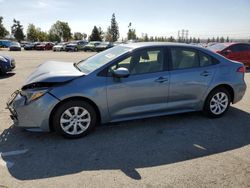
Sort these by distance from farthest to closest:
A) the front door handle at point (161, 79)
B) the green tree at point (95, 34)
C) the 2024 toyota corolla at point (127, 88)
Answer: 1. the green tree at point (95, 34)
2. the front door handle at point (161, 79)
3. the 2024 toyota corolla at point (127, 88)

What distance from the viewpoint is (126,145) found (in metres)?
4.12

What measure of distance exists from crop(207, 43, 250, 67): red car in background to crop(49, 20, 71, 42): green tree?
264 ft

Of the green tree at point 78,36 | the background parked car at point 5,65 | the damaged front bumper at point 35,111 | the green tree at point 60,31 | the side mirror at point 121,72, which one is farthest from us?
the green tree at point 78,36

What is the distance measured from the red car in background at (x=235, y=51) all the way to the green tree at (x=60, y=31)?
264 feet

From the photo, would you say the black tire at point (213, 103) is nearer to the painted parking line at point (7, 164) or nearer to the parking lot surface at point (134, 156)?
the parking lot surface at point (134, 156)

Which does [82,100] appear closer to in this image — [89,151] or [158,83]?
[89,151]

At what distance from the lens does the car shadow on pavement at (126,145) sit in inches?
137

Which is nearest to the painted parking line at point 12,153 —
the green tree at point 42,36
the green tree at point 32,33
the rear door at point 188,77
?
the rear door at point 188,77

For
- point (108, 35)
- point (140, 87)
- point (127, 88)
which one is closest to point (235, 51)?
point (140, 87)

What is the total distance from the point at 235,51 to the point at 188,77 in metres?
9.59

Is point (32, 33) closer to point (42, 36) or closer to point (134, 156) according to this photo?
point (42, 36)

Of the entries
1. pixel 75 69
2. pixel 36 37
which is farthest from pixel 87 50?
pixel 36 37

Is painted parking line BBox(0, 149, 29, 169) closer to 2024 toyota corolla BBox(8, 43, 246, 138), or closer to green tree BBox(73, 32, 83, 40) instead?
2024 toyota corolla BBox(8, 43, 246, 138)

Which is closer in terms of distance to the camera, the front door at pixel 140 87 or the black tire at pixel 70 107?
the black tire at pixel 70 107
